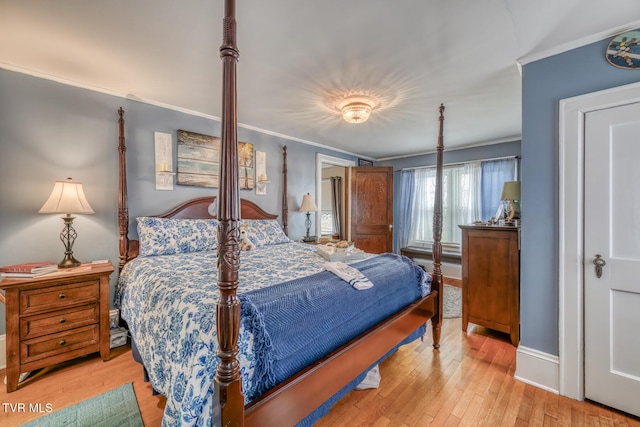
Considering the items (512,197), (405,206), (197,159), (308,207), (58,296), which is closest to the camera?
(58,296)

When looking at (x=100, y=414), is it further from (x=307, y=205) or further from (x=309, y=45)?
(x=307, y=205)

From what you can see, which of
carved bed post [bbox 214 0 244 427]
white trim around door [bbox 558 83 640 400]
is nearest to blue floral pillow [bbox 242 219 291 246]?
carved bed post [bbox 214 0 244 427]

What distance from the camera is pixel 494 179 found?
4.30 metres

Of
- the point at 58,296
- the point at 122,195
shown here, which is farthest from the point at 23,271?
the point at 122,195

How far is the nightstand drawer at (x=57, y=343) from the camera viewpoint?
75.3 inches

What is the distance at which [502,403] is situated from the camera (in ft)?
5.74

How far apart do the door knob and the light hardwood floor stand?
84 centimetres

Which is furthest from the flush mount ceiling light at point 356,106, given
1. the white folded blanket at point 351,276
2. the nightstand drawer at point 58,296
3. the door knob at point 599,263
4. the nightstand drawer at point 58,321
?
the nightstand drawer at point 58,321

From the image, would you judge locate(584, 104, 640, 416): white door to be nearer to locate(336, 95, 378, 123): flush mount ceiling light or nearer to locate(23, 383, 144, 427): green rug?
locate(336, 95, 378, 123): flush mount ceiling light

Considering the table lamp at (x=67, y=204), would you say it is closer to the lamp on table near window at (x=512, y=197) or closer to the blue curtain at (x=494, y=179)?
the lamp on table near window at (x=512, y=197)

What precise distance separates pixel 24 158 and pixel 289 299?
2614 mm

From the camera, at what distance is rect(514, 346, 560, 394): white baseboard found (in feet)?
6.09

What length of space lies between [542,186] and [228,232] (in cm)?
217

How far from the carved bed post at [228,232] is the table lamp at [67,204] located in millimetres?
2049
